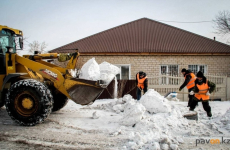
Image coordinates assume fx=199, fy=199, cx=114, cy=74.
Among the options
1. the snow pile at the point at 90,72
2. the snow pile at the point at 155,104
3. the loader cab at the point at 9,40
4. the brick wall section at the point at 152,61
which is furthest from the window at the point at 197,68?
the loader cab at the point at 9,40

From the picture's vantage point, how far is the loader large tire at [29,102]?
5008 mm

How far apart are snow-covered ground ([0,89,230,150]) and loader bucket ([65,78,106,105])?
0.76 metres

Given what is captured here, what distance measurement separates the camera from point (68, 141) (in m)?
4.20

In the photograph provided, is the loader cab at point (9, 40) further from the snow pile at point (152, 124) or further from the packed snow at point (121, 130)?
the snow pile at point (152, 124)

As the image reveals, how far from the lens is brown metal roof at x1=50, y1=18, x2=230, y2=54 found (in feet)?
45.5

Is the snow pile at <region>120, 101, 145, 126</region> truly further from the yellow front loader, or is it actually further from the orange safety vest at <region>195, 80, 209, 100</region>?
the orange safety vest at <region>195, 80, 209, 100</region>

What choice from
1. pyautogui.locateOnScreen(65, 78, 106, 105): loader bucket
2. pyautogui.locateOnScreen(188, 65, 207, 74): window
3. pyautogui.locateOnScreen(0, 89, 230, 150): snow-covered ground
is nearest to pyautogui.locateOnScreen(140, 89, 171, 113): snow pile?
pyautogui.locateOnScreen(0, 89, 230, 150): snow-covered ground

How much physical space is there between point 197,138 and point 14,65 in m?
5.32

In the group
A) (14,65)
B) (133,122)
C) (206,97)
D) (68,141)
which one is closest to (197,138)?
(133,122)

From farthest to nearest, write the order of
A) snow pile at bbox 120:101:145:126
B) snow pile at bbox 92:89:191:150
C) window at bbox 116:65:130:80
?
1. window at bbox 116:65:130:80
2. snow pile at bbox 120:101:145:126
3. snow pile at bbox 92:89:191:150

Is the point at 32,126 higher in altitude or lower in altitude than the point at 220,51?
lower

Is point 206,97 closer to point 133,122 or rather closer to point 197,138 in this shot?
point 197,138

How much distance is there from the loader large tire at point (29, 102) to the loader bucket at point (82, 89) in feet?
1.85

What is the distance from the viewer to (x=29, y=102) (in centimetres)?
514
